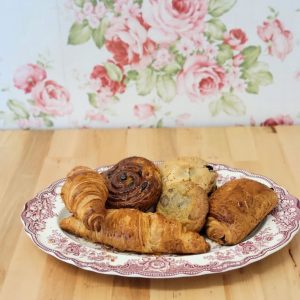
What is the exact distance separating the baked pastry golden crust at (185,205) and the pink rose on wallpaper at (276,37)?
0.53 metres

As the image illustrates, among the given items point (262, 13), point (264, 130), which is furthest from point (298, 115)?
point (262, 13)

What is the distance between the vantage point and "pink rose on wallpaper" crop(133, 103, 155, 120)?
4.81 feet

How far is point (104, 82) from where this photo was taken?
1448mm

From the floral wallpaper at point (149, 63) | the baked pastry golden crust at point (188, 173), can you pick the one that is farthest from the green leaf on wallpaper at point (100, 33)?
the baked pastry golden crust at point (188, 173)

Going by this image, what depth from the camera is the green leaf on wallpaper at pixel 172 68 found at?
4.67 feet

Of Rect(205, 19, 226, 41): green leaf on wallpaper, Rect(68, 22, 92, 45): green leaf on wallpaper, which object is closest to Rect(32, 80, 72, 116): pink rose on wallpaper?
Rect(68, 22, 92, 45): green leaf on wallpaper

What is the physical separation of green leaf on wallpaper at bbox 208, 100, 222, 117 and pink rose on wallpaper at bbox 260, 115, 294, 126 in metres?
0.10

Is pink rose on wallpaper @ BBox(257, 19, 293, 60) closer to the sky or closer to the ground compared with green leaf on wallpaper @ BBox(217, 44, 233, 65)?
closer to the sky

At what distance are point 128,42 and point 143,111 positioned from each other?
15 centimetres

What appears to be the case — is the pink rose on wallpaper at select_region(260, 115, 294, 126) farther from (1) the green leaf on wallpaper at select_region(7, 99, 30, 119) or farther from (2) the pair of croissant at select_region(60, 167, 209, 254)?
(2) the pair of croissant at select_region(60, 167, 209, 254)

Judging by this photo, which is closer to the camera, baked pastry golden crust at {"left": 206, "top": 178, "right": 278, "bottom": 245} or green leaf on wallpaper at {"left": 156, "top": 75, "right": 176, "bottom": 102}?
baked pastry golden crust at {"left": 206, "top": 178, "right": 278, "bottom": 245}

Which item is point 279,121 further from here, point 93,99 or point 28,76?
point 28,76

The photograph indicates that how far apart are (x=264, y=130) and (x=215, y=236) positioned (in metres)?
0.55

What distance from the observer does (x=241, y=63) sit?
56.1 inches
